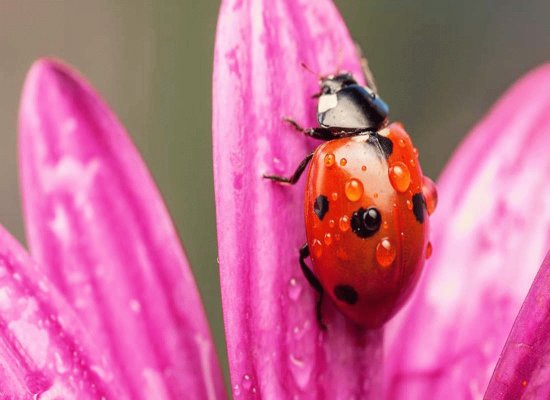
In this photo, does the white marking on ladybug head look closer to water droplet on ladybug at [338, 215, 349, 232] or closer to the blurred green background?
water droplet on ladybug at [338, 215, 349, 232]

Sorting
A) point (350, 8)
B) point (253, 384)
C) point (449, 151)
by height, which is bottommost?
point (449, 151)

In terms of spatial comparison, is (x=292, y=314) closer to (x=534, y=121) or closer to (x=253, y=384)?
(x=253, y=384)

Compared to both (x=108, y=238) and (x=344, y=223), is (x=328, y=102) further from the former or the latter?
(x=108, y=238)

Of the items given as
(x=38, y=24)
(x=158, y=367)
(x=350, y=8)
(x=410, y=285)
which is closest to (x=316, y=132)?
(x=410, y=285)

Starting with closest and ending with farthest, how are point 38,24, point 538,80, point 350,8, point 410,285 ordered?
point 410,285 < point 538,80 < point 350,8 < point 38,24

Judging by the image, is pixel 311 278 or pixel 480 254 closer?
pixel 311 278

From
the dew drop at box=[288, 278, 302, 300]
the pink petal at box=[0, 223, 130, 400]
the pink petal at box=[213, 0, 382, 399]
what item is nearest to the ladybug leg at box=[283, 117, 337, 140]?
the pink petal at box=[213, 0, 382, 399]

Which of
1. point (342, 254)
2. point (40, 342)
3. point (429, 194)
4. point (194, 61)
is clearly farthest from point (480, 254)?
point (194, 61)

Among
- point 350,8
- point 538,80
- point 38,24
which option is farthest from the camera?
point 38,24
